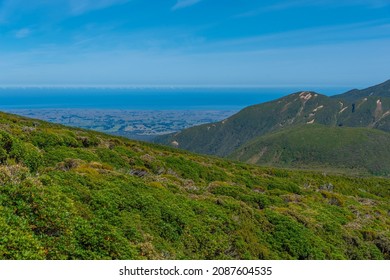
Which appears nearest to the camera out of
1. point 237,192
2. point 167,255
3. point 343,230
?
point 167,255

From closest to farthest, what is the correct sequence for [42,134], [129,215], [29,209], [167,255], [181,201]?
[29,209] → [167,255] → [129,215] → [181,201] → [42,134]

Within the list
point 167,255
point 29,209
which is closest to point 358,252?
point 167,255

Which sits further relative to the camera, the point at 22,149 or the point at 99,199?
the point at 22,149

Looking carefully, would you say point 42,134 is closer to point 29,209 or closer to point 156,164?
point 156,164

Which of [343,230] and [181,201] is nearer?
[181,201]

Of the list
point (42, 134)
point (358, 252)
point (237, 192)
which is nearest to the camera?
point (358, 252)

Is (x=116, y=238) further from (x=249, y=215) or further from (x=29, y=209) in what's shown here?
(x=249, y=215)

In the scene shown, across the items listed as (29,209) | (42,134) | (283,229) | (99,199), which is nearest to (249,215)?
(283,229)

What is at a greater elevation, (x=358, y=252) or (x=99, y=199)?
(x=99, y=199)

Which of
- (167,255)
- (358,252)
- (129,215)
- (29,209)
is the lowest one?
(358,252)
